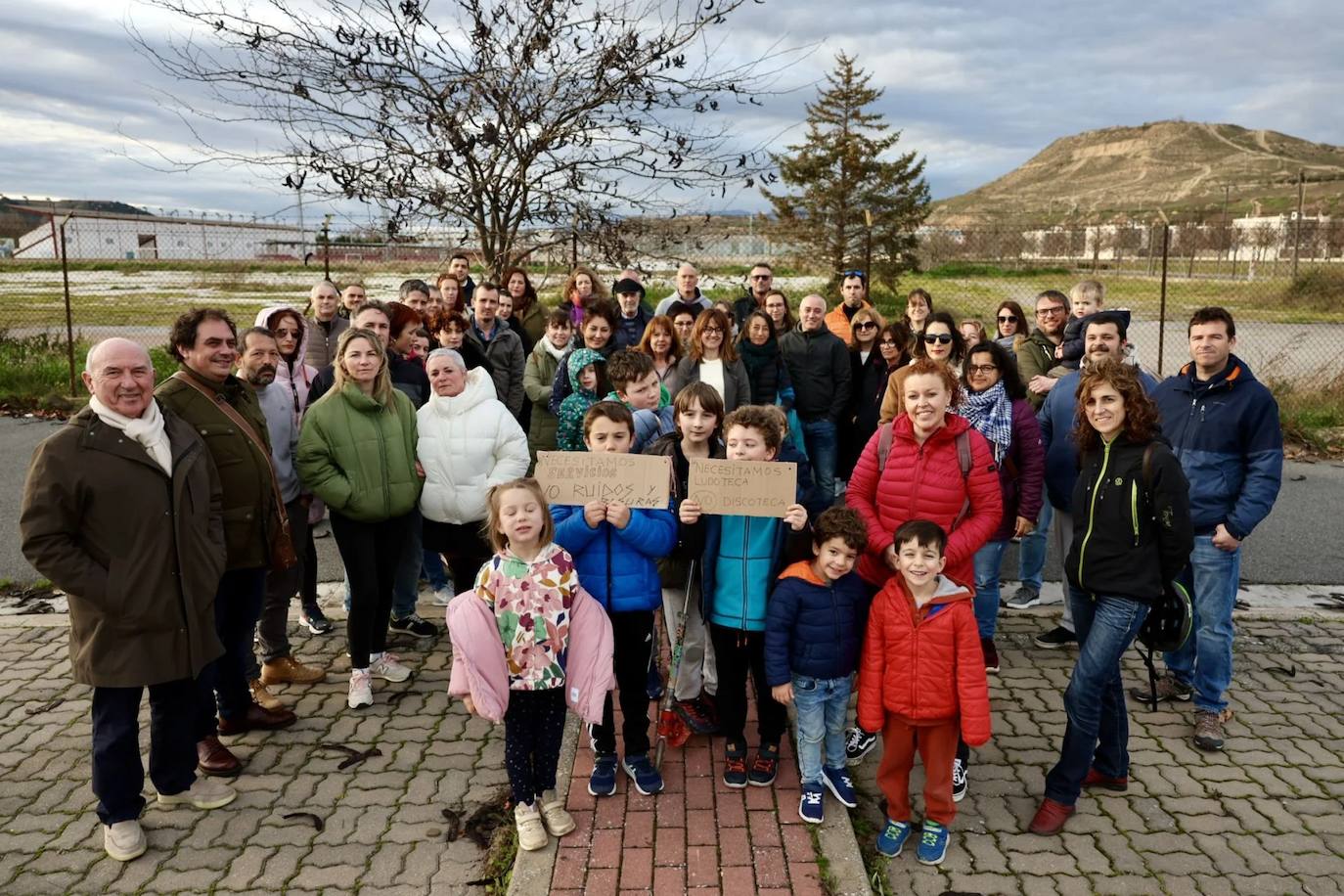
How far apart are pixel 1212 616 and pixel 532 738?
3471 mm

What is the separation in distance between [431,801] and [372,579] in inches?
51.2

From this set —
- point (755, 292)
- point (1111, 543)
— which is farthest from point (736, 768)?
point (755, 292)

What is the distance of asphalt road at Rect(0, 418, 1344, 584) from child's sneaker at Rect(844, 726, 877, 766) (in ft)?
9.76

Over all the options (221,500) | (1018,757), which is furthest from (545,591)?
(1018,757)

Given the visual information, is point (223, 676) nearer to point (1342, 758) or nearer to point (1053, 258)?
point (1342, 758)

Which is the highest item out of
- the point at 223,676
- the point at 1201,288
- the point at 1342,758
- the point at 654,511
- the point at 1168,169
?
the point at 1168,169

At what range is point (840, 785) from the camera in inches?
148

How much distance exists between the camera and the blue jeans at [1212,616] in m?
4.32

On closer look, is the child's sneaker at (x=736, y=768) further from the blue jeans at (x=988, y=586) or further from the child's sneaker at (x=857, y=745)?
the blue jeans at (x=988, y=586)

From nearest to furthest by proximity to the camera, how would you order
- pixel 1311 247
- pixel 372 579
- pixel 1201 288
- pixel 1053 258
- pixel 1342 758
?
pixel 1342 758 → pixel 372 579 → pixel 1053 258 → pixel 1311 247 → pixel 1201 288

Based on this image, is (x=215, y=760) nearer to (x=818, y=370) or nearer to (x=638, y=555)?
(x=638, y=555)

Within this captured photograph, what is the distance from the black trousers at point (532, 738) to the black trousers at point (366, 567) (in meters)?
1.50

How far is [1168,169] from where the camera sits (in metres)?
148

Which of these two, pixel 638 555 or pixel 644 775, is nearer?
pixel 638 555
